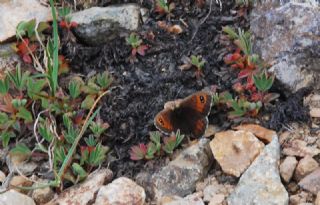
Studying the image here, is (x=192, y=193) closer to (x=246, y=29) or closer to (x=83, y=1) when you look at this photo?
(x=246, y=29)

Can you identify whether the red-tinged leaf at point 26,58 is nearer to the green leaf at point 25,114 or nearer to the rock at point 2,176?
the green leaf at point 25,114

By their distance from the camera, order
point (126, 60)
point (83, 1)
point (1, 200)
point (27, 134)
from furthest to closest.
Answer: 1. point (83, 1)
2. point (126, 60)
3. point (27, 134)
4. point (1, 200)

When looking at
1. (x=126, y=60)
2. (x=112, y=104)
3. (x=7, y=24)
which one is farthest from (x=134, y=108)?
(x=7, y=24)

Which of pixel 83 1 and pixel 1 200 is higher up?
pixel 83 1

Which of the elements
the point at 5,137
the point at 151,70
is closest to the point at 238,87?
the point at 151,70

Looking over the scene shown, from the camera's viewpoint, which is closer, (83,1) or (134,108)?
(134,108)

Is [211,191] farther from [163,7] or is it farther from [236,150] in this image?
[163,7]

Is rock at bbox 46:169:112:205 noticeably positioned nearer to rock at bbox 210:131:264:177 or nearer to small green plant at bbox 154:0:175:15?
rock at bbox 210:131:264:177

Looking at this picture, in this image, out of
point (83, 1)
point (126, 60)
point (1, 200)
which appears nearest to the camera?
point (1, 200)
